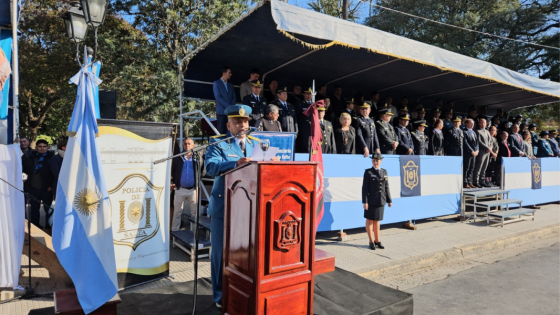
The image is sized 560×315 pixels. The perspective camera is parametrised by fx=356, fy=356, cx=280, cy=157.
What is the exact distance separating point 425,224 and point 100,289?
22.5 feet

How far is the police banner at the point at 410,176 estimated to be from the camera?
23.4 ft

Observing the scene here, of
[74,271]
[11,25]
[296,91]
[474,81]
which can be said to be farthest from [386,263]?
[474,81]

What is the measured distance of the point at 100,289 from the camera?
311 cm

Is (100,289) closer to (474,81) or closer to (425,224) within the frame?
(425,224)

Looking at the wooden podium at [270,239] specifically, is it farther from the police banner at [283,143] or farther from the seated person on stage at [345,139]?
the seated person on stage at [345,139]

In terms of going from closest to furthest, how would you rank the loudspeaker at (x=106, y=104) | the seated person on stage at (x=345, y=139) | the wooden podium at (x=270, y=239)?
the wooden podium at (x=270, y=239), the loudspeaker at (x=106, y=104), the seated person on stage at (x=345, y=139)

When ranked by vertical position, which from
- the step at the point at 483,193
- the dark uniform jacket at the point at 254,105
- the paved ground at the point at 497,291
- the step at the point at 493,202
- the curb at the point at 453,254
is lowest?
the paved ground at the point at 497,291

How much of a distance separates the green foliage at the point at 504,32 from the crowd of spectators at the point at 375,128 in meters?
8.11

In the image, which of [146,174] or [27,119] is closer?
[146,174]

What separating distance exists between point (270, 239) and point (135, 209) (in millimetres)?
2247

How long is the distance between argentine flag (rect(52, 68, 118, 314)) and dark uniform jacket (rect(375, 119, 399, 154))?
20.3ft

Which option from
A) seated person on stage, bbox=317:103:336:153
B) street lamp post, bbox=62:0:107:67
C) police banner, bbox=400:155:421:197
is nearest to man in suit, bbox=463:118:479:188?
police banner, bbox=400:155:421:197

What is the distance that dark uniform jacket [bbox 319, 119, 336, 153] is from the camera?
7.02 metres

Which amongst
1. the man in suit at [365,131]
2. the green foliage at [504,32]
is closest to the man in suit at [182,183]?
the man in suit at [365,131]
